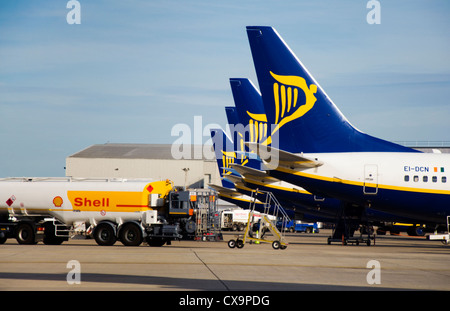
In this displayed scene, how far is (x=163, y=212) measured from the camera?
4156 cm

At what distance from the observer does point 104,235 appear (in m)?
40.0

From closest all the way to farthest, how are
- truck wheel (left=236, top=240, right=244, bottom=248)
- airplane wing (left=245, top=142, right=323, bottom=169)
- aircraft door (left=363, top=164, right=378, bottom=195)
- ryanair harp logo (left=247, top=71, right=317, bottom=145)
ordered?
airplane wing (left=245, top=142, right=323, bottom=169)
ryanair harp logo (left=247, top=71, right=317, bottom=145)
aircraft door (left=363, top=164, right=378, bottom=195)
truck wheel (left=236, top=240, right=244, bottom=248)

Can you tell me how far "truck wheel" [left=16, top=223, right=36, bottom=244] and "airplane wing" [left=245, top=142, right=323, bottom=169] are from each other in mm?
16646

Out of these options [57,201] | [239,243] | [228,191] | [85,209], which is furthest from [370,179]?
[228,191]

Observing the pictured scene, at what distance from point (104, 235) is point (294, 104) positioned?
1475 cm

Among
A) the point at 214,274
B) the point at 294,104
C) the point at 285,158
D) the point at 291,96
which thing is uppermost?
the point at 291,96

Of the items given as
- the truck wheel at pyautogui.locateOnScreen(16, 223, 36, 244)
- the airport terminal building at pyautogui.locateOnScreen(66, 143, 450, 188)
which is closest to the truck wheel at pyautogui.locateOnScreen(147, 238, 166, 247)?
the truck wheel at pyautogui.locateOnScreen(16, 223, 36, 244)

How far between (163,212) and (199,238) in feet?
26.9

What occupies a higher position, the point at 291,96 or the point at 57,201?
the point at 291,96

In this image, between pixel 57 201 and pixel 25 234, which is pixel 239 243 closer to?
pixel 57 201

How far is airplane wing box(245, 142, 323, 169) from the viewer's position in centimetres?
3244

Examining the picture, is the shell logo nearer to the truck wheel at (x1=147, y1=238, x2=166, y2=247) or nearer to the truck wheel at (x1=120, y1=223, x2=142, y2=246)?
the truck wheel at (x1=120, y1=223, x2=142, y2=246)

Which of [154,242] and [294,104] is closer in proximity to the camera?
[294,104]
